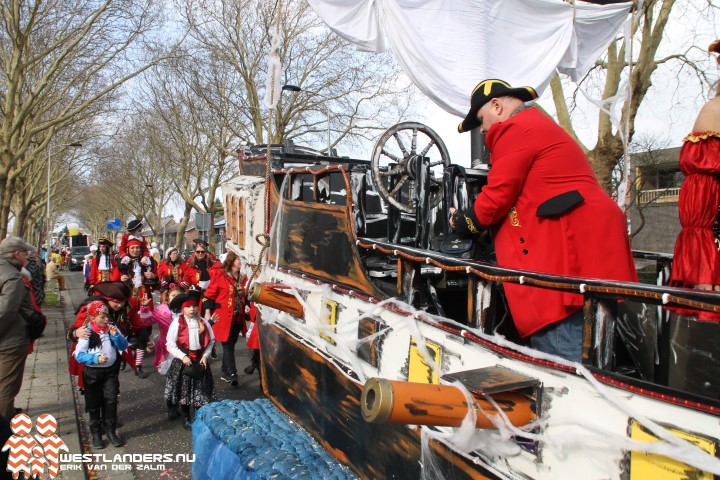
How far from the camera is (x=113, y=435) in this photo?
547cm

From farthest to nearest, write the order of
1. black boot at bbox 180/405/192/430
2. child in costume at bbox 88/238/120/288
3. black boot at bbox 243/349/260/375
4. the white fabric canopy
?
child in costume at bbox 88/238/120/288 < black boot at bbox 243/349/260/375 < black boot at bbox 180/405/192/430 < the white fabric canopy

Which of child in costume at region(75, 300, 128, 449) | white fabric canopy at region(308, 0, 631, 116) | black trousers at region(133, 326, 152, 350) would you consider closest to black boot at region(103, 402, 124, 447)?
child in costume at region(75, 300, 128, 449)

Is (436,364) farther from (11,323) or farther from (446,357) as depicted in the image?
(11,323)

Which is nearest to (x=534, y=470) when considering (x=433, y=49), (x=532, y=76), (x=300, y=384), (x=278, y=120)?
(x=300, y=384)

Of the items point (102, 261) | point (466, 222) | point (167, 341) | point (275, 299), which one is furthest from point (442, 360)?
point (102, 261)

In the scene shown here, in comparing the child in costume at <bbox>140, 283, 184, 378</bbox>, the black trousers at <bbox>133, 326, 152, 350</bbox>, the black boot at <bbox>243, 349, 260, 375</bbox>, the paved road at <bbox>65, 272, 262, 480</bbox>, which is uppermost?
the child in costume at <bbox>140, 283, 184, 378</bbox>

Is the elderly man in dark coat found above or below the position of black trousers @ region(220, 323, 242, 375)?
above

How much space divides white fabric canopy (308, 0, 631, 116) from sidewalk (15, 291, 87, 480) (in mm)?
4734

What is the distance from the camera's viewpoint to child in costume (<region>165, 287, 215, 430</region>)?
589 centimetres

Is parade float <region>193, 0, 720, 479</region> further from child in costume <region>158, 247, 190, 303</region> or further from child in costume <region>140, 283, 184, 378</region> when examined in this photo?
child in costume <region>158, 247, 190, 303</region>

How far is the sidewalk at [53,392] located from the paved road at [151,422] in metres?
0.22

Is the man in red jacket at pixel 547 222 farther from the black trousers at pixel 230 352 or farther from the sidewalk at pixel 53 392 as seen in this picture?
the black trousers at pixel 230 352

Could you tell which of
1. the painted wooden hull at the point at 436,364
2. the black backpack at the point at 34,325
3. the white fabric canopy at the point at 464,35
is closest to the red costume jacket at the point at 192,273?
the black backpack at the point at 34,325

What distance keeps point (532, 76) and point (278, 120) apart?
1806 centimetres
